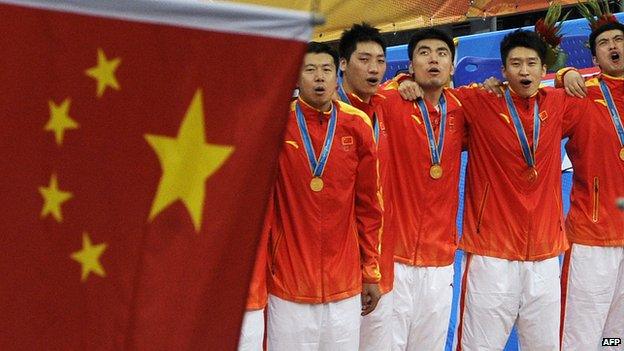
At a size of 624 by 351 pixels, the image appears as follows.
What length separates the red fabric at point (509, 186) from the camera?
596 cm

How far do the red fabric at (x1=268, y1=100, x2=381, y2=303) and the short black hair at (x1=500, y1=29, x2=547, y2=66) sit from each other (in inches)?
51.5

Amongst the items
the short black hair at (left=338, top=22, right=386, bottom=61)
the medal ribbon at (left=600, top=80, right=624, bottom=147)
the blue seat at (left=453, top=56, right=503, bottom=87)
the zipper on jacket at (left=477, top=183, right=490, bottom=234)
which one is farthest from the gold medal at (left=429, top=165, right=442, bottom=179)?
the blue seat at (left=453, top=56, right=503, bottom=87)

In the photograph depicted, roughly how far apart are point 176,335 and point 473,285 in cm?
413

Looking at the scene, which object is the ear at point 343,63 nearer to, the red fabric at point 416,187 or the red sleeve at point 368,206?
the red fabric at point 416,187

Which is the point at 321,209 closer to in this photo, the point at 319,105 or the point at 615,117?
the point at 319,105

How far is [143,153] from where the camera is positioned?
2080 mm

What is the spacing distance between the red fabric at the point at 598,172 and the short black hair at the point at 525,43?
1.45 ft

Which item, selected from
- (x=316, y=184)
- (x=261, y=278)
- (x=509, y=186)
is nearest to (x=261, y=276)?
(x=261, y=278)

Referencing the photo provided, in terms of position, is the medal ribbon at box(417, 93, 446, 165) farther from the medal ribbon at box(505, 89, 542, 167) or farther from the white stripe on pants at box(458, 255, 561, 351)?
the white stripe on pants at box(458, 255, 561, 351)

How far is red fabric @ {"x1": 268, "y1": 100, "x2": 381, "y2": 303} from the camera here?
520 cm

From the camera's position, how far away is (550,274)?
6.04 meters

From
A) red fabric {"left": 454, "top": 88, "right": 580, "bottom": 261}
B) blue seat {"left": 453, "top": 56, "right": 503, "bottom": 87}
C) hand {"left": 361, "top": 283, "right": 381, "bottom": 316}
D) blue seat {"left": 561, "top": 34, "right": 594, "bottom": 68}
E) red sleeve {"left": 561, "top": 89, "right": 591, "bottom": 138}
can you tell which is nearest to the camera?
hand {"left": 361, "top": 283, "right": 381, "bottom": 316}

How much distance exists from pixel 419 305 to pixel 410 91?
4.07ft

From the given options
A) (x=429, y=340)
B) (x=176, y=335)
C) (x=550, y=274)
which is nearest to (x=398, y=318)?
(x=429, y=340)
